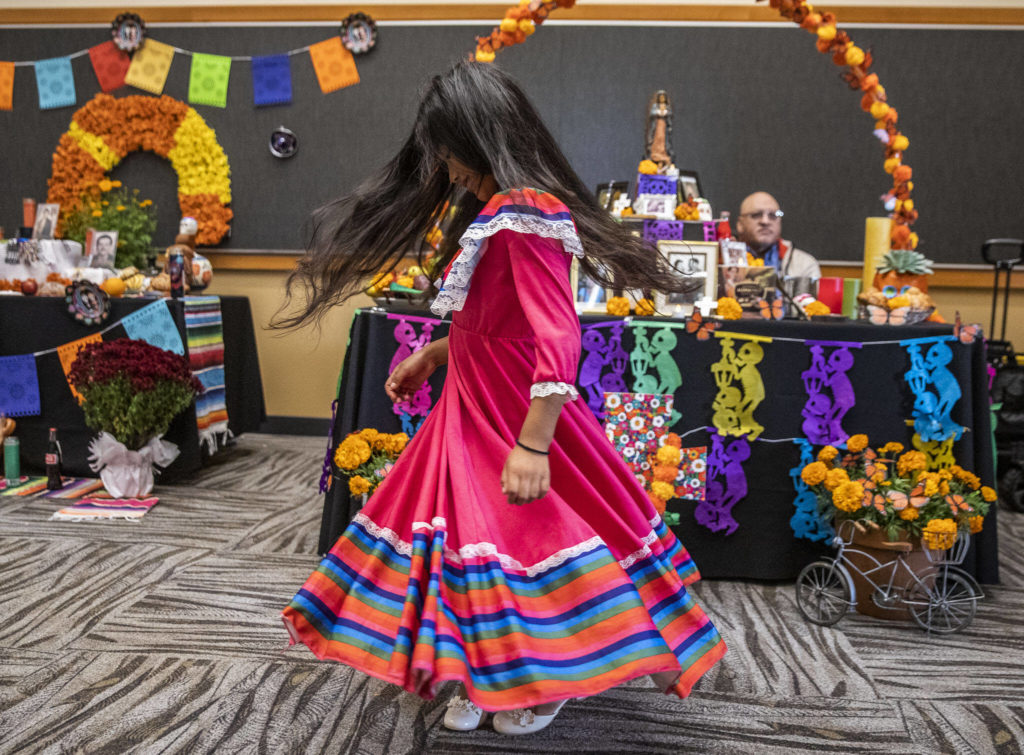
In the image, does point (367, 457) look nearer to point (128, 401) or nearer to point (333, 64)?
point (128, 401)

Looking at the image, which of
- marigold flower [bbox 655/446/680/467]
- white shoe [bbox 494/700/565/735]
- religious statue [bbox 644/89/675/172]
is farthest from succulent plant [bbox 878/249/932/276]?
white shoe [bbox 494/700/565/735]

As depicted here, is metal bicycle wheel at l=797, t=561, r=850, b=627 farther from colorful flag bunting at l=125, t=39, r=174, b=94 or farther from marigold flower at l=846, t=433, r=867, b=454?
colorful flag bunting at l=125, t=39, r=174, b=94

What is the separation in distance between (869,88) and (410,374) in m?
2.16

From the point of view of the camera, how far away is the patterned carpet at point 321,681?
1564 mm

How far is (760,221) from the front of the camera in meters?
3.51

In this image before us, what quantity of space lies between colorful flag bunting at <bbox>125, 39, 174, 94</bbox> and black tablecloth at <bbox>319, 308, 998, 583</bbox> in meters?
3.10

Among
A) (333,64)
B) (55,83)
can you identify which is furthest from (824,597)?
(55,83)

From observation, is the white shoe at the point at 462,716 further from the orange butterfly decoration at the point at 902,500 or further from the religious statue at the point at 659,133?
the religious statue at the point at 659,133

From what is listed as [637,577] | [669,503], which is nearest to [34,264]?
[669,503]

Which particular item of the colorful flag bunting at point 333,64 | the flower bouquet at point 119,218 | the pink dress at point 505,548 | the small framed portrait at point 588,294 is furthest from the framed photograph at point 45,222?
the pink dress at point 505,548

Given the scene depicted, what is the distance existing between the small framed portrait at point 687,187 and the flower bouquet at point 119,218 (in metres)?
2.97

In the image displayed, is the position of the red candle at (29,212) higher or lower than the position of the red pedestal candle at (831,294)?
higher

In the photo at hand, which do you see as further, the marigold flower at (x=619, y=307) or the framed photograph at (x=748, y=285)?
the framed photograph at (x=748, y=285)

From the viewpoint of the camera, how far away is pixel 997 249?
13.8ft
